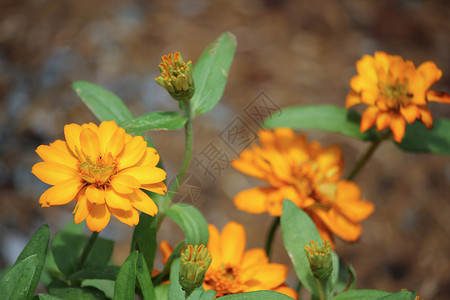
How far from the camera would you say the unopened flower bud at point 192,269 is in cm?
56

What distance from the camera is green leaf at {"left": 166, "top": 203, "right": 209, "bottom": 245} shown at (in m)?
0.66

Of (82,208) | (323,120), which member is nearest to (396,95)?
(323,120)

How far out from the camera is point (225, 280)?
0.70 meters

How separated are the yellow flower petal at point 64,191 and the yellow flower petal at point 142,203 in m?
0.06

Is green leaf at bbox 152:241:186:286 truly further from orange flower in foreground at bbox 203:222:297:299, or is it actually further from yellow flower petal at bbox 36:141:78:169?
yellow flower petal at bbox 36:141:78:169

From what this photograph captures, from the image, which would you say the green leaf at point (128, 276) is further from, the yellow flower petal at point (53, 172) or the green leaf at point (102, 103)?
the green leaf at point (102, 103)

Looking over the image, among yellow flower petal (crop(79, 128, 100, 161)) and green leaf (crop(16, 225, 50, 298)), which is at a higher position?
yellow flower petal (crop(79, 128, 100, 161))

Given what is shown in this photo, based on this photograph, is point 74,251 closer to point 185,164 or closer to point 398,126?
point 185,164

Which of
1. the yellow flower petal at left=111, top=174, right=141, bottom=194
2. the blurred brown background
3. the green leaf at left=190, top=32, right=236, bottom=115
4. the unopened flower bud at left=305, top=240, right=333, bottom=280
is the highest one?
the green leaf at left=190, top=32, right=236, bottom=115

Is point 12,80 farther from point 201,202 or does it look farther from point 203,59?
point 203,59

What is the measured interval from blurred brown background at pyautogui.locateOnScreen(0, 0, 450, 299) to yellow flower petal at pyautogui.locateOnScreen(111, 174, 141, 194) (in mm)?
862

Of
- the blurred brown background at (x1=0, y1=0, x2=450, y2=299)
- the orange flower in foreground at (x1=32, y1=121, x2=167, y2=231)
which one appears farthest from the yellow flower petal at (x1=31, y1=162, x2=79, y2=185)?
the blurred brown background at (x1=0, y1=0, x2=450, y2=299)

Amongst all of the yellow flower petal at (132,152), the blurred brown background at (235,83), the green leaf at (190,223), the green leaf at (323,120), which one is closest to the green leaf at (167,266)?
the green leaf at (190,223)

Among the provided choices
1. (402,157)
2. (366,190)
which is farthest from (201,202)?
(402,157)
